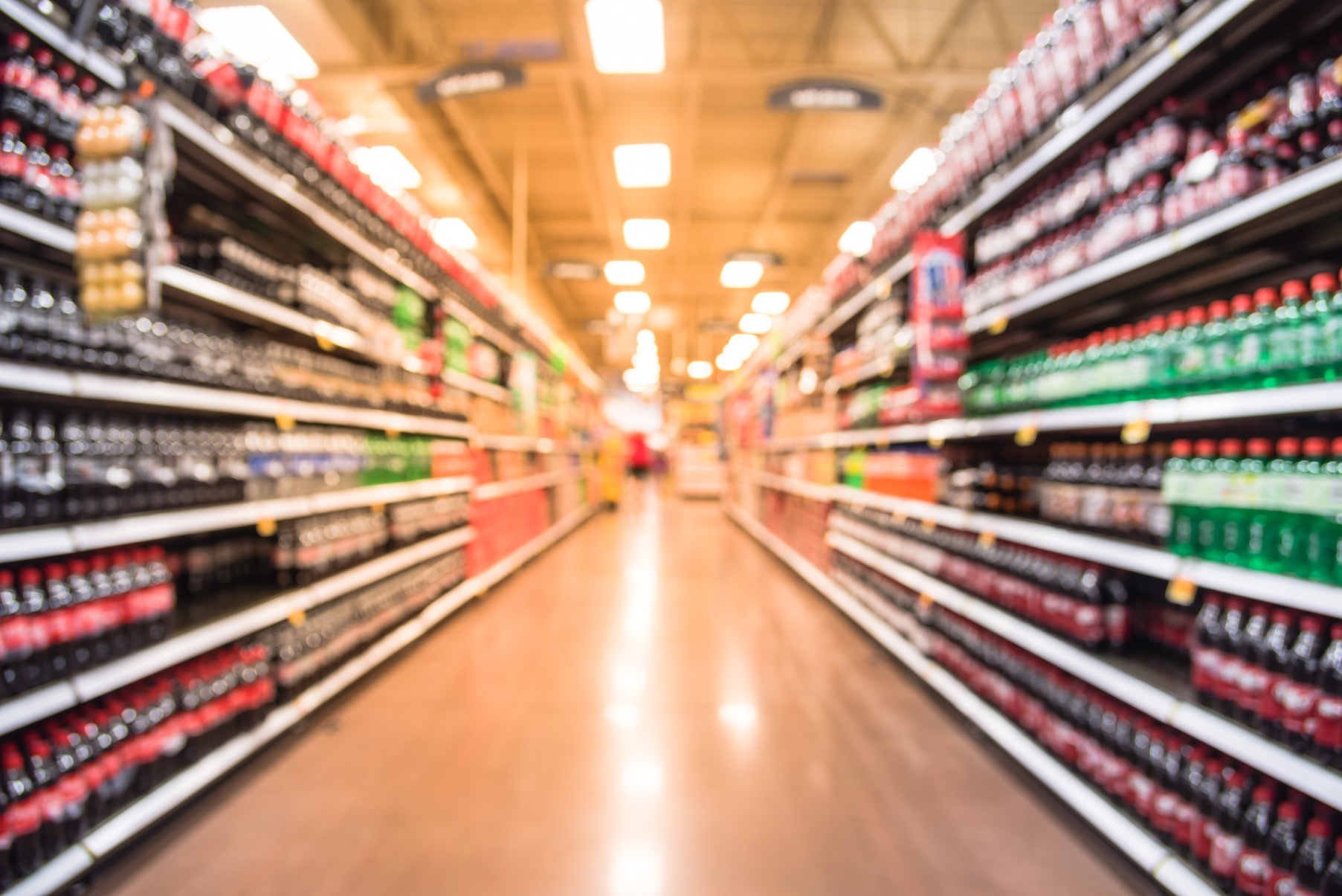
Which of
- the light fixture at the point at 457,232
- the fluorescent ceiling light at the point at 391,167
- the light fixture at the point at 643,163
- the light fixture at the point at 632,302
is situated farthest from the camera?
the light fixture at the point at 632,302

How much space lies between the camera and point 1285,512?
5.25ft

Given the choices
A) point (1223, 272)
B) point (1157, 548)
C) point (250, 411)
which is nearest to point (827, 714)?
point (1157, 548)

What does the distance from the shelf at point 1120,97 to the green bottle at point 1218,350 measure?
2.48 ft

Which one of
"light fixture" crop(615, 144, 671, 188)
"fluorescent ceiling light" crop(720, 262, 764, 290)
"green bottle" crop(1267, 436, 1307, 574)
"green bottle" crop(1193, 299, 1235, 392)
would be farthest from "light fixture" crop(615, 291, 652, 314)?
"green bottle" crop(1267, 436, 1307, 574)

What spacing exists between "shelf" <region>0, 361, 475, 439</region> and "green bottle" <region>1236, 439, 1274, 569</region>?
10.7 feet

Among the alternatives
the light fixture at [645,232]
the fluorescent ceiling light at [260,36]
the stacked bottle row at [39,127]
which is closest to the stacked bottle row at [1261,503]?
the stacked bottle row at [39,127]

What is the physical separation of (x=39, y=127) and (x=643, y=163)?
6.85m

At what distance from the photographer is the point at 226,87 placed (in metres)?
2.27

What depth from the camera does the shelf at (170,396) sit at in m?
1.59

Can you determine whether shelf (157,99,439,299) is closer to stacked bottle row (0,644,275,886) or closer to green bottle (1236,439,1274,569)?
stacked bottle row (0,644,275,886)

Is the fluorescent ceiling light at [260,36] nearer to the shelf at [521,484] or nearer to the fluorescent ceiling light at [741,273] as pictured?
the shelf at [521,484]

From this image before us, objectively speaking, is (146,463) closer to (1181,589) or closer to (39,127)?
(39,127)

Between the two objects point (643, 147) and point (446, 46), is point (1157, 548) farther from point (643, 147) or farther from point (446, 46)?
point (446, 46)

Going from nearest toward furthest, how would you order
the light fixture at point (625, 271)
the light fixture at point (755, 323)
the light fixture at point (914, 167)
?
1. the light fixture at point (914, 167)
2. the light fixture at point (625, 271)
3. the light fixture at point (755, 323)
